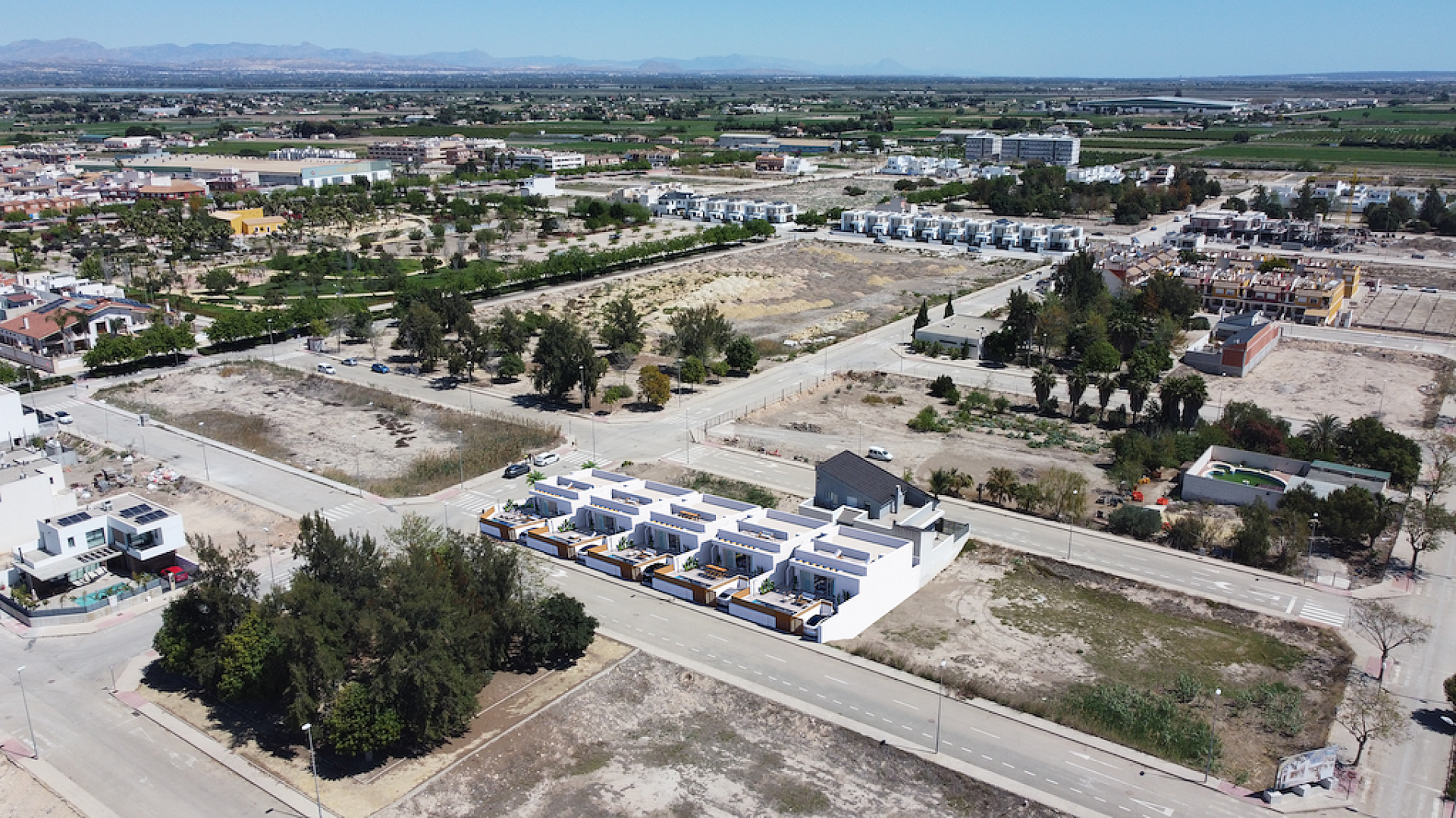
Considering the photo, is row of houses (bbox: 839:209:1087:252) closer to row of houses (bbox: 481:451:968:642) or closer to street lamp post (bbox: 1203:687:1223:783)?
row of houses (bbox: 481:451:968:642)

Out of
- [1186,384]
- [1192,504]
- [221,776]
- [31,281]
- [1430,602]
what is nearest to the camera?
[221,776]

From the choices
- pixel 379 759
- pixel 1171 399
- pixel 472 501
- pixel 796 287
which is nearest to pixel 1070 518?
pixel 1171 399

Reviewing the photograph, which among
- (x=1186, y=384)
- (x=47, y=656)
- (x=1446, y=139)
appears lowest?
(x=47, y=656)

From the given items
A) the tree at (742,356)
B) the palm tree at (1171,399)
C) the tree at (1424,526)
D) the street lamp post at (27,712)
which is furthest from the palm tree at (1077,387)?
the street lamp post at (27,712)

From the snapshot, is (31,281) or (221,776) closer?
(221,776)

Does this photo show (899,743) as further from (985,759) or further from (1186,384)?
(1186,384)

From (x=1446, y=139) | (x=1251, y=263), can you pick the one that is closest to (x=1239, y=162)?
(x=1446, y=139)
